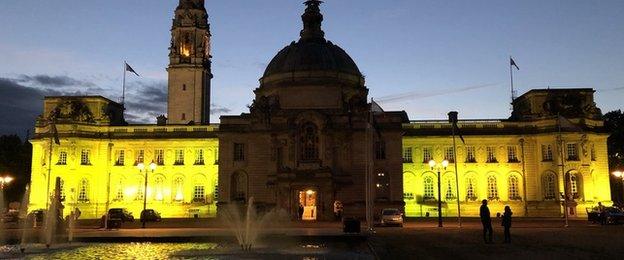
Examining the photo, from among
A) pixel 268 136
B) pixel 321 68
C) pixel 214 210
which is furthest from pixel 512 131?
pixel 214 210

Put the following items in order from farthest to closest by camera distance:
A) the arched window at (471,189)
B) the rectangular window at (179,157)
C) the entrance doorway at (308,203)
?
the rectangular window at (179,157)
the arched window at (471,189)
the entrance doorway at (308,203)

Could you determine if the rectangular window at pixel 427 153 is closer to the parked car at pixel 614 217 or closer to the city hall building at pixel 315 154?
the city hall building at pixel 315 154

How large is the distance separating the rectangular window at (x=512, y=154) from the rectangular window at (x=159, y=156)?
44.7 meters

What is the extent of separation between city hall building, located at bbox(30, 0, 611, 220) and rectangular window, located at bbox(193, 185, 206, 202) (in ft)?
0.50

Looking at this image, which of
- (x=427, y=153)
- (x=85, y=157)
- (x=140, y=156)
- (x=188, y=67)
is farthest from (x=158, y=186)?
(x=427, y=153)

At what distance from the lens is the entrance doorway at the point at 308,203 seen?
65844mm

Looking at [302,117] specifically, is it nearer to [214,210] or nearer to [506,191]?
[214,210]

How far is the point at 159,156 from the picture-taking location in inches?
3204

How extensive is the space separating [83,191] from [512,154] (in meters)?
54.9

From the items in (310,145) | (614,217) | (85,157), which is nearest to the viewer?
(614,217)

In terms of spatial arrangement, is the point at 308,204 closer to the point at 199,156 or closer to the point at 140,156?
the point at 199,156

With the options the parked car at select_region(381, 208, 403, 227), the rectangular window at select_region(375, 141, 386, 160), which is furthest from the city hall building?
the parked car at select_region(381, 208, 403, 227)

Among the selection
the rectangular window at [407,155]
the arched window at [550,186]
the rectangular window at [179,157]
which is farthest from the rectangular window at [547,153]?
the rectangular window at [179,157]

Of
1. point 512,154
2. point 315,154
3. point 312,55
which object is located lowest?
point 315,154
